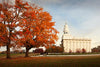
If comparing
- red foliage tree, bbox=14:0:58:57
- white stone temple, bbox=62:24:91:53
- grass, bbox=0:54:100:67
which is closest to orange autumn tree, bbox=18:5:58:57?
red foliage tree, bbox=14:0:58:57

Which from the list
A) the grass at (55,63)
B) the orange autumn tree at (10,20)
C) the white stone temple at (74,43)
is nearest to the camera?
the grass at (55,63)

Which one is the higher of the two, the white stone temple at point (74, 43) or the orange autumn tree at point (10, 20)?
the orange autumn tree at point (10, 20)

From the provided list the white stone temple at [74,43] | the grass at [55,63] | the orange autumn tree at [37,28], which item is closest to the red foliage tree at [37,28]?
the orange autumn tree at [37,28]

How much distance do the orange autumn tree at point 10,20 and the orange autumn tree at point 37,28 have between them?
133 cm

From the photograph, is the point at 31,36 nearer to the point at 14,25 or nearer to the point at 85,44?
the point at 14,25

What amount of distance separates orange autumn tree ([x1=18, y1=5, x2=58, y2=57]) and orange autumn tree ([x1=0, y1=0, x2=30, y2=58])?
4.37 ft

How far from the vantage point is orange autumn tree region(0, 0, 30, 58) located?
25716 millimetres

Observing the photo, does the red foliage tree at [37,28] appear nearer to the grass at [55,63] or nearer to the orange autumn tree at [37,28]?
the orange autumn tree at [37,28]

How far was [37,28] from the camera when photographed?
26.8m

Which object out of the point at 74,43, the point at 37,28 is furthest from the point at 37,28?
the point at 74,43

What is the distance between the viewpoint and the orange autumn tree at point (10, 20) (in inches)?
1012

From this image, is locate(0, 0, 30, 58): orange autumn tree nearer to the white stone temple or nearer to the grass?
the grass

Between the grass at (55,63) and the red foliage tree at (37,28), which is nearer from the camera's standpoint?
the grass at (55,63)

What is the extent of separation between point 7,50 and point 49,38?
9835 mm
